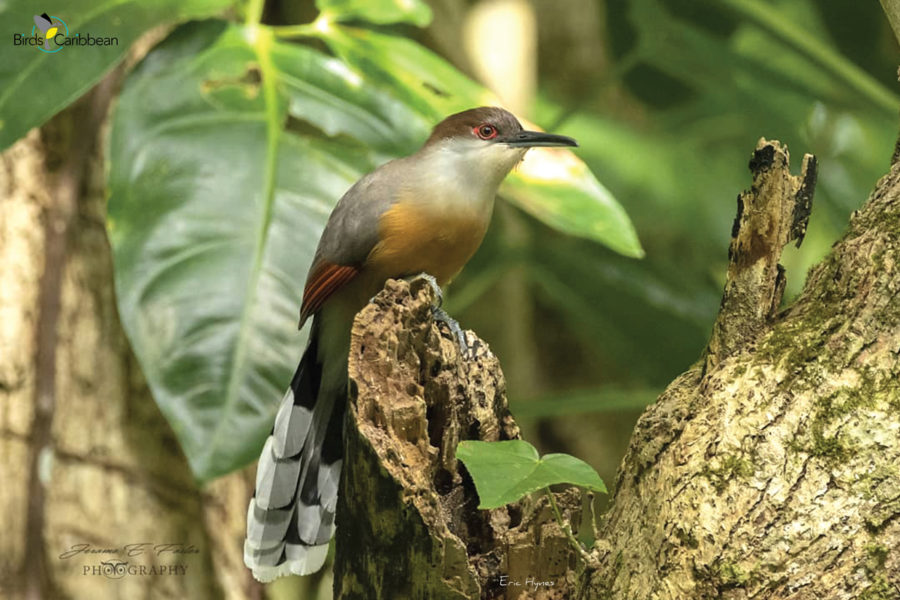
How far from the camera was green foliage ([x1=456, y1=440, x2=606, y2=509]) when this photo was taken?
1.40 m

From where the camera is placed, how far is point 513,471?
4.77ft

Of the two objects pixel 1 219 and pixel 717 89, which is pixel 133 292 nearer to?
pixel 1 219

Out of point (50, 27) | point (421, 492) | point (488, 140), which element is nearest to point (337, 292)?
point (488, 140)

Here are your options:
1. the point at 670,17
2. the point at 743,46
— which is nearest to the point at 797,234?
the point at 670,17

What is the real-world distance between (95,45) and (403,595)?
1.82 metres

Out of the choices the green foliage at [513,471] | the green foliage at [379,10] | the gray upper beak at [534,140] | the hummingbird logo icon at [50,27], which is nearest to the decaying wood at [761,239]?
the green foliage at [513,471]

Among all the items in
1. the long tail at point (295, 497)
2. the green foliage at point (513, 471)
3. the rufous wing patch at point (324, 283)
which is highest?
the rufous wing patch at point (324, 283)

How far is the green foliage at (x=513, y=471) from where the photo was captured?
140 cm

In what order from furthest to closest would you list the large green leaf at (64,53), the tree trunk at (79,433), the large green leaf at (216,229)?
the tree trunk at (79,433) → the large green leaf at (64,53) → the large green leaf at (216,229)

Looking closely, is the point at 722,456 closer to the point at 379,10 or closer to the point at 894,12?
the point at 894,12

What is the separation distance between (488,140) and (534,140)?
12 centimetres

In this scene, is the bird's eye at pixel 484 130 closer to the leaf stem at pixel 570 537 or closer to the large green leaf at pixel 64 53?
the large green leaf at pixel 64 53

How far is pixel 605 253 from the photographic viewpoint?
359 cm

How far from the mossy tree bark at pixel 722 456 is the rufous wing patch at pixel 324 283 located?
1.72ft
